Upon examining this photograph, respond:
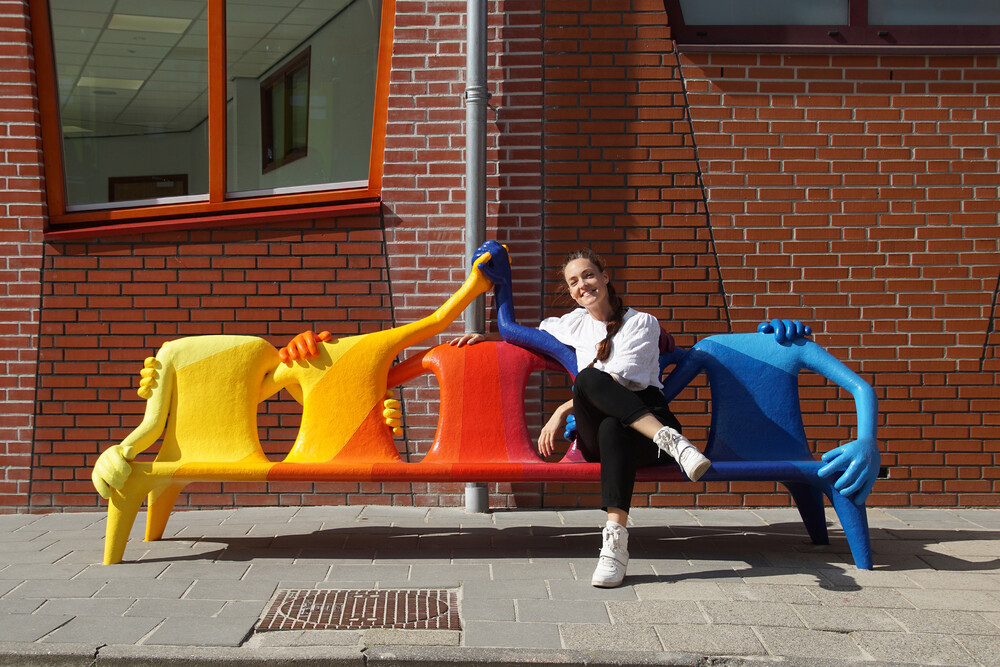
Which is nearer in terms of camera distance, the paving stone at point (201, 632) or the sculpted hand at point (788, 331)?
the paving stone at point (201, 632)

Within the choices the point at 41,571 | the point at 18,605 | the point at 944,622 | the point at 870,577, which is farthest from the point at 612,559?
the point at 41,571

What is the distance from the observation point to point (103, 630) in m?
3.42

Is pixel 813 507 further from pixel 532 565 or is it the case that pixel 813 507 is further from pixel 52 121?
pixel 52 121

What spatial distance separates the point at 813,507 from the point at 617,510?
127cm

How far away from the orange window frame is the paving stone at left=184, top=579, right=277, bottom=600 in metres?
2.46

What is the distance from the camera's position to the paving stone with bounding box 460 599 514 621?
3582 millimetres

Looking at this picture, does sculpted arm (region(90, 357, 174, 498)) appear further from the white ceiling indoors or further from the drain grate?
the white ceiling indoors

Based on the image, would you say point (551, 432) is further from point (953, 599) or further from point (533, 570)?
point (953, 599)

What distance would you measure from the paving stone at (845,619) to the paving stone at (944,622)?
0.18 ft

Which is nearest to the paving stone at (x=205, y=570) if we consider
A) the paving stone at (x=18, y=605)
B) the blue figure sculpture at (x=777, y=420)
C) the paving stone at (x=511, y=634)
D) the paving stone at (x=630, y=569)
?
the paving stone at (x=18, y=605)

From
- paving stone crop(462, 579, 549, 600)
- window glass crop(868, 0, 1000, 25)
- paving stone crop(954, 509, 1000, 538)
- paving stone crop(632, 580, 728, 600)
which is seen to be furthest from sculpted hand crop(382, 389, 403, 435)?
window glass crop(868, 0, 1000, 25)

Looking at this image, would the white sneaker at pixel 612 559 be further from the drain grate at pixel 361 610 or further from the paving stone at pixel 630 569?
the drain grate at pixel 361 610

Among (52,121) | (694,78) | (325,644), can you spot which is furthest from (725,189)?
(52,121)

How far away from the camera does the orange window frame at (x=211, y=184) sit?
574 centimetres
